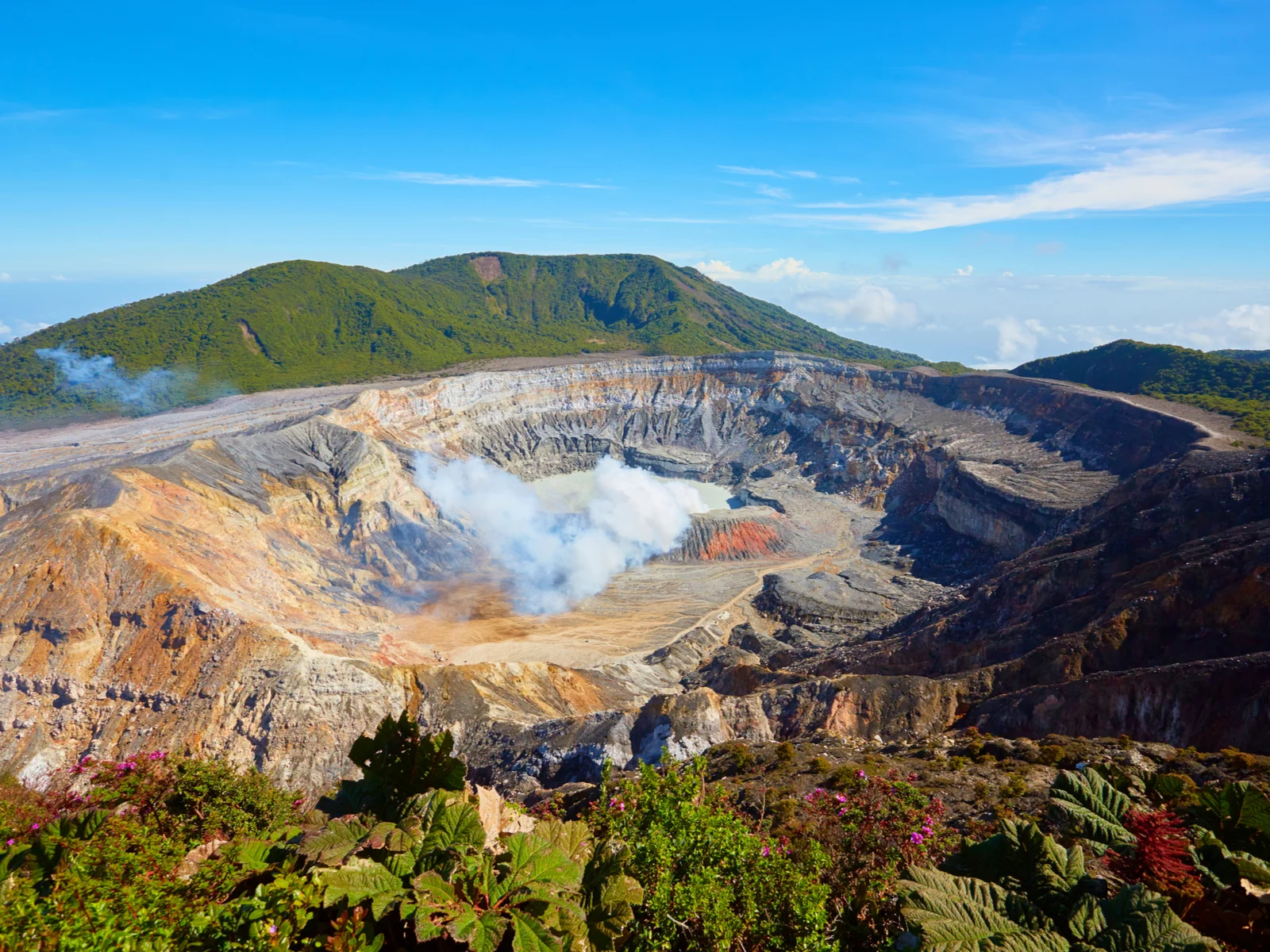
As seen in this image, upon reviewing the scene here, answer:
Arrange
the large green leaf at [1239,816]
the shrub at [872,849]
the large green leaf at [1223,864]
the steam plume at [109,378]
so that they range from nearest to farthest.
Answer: the large green leaf at [1223,864] → the large green leaf at [1239,816] → the shrub at [872,849] → the steam plume at [109,378]

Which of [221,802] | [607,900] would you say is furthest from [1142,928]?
[221,802]

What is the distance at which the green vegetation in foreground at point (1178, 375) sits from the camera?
75188 millimetres

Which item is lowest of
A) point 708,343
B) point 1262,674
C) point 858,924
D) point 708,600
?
point 708,600

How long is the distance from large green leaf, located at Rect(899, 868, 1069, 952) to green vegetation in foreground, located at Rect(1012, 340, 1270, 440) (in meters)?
81.0

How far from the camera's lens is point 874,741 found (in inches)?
1268

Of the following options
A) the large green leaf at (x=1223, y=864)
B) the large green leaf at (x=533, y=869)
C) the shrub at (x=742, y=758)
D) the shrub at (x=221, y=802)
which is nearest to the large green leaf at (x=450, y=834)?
the large green leaf at (x=533, y=869)

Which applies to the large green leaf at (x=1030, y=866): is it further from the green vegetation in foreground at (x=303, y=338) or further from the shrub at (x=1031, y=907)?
the green vegetation in foreground at (x=303, y=338)

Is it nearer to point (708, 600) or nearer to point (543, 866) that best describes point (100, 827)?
point (543, 866)

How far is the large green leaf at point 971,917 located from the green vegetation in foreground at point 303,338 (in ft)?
409

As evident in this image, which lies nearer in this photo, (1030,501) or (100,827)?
(100,827)

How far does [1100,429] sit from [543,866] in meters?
90.9

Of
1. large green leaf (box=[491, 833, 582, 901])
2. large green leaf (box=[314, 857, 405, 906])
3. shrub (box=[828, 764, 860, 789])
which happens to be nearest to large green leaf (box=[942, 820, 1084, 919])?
large green leaf (box=[491, 833, 582, 901])

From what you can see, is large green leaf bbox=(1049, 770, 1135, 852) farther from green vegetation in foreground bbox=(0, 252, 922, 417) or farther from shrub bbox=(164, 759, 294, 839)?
green vegetation in foreground bbox=(0, 252, 922, 417)

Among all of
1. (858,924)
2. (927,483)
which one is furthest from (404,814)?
(927,483)
